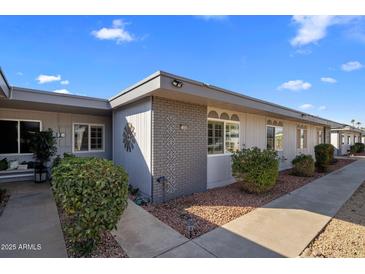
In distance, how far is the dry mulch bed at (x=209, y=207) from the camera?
4.14m

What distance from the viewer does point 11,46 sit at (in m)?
5.25

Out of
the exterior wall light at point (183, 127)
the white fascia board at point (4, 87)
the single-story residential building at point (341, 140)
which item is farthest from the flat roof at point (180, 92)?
the single-story residential building at point (341, 140)

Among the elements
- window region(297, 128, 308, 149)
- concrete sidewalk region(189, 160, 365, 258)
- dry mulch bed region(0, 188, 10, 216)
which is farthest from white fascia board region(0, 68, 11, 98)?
window region(297, 128, 308, 149)

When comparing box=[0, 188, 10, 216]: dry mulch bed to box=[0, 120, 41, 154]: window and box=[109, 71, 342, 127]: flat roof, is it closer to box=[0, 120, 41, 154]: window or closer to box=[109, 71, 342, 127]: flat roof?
box=[0, 120, 41, 154]: window

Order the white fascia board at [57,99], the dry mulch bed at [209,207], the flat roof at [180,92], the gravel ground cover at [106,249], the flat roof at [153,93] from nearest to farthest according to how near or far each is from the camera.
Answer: the gravel ground cover at [106,249]
the dry mulch bed at [209,207]
the flat roof at [180,92]
the flat roof at [153,93]
the white fascia board at [57,99]

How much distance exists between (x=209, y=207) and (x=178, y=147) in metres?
1.84

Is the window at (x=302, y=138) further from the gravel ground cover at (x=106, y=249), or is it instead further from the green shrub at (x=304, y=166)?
the gravel ground cover at (x=106, y=249)

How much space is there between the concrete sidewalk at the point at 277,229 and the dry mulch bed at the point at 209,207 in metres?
0.25

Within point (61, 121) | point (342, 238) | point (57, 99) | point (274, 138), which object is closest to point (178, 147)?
point (342, 238)

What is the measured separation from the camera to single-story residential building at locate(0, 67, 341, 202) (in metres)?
5.37

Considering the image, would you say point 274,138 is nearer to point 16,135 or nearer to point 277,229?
point 277,229
